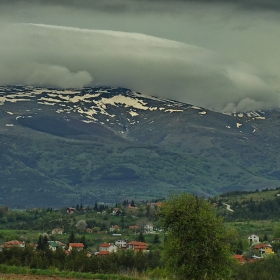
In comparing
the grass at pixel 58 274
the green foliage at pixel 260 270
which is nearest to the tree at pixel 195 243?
the grass at pixel 58 274

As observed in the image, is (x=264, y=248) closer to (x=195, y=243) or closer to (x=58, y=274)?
(x=195, y=243)

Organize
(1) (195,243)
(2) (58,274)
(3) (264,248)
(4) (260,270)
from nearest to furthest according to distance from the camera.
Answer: (1) (195,243)
(2) (58,274)
(4) (260,270)
(3) (264,248)

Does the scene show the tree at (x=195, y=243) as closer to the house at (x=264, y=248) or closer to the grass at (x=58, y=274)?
the grass at (x=58, y=274)

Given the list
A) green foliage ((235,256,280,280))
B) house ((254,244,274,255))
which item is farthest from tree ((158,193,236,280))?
house ((254,244,274,255))

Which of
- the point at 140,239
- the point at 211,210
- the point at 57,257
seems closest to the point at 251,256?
the point at 140,239

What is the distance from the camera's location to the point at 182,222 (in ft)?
170

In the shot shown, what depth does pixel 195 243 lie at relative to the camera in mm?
50844

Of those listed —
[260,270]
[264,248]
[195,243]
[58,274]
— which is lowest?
[264,248]

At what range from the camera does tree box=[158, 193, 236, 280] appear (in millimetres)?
50625

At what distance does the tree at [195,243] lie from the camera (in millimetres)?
50625

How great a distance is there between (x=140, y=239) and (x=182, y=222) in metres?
144

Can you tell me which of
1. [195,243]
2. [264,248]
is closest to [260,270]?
[195,243]

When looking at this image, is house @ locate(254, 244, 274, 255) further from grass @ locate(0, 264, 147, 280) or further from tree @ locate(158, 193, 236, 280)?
grass @ locate(0, 264, 147, 280)

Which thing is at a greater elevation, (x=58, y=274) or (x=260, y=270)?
(x=58, y=274)
